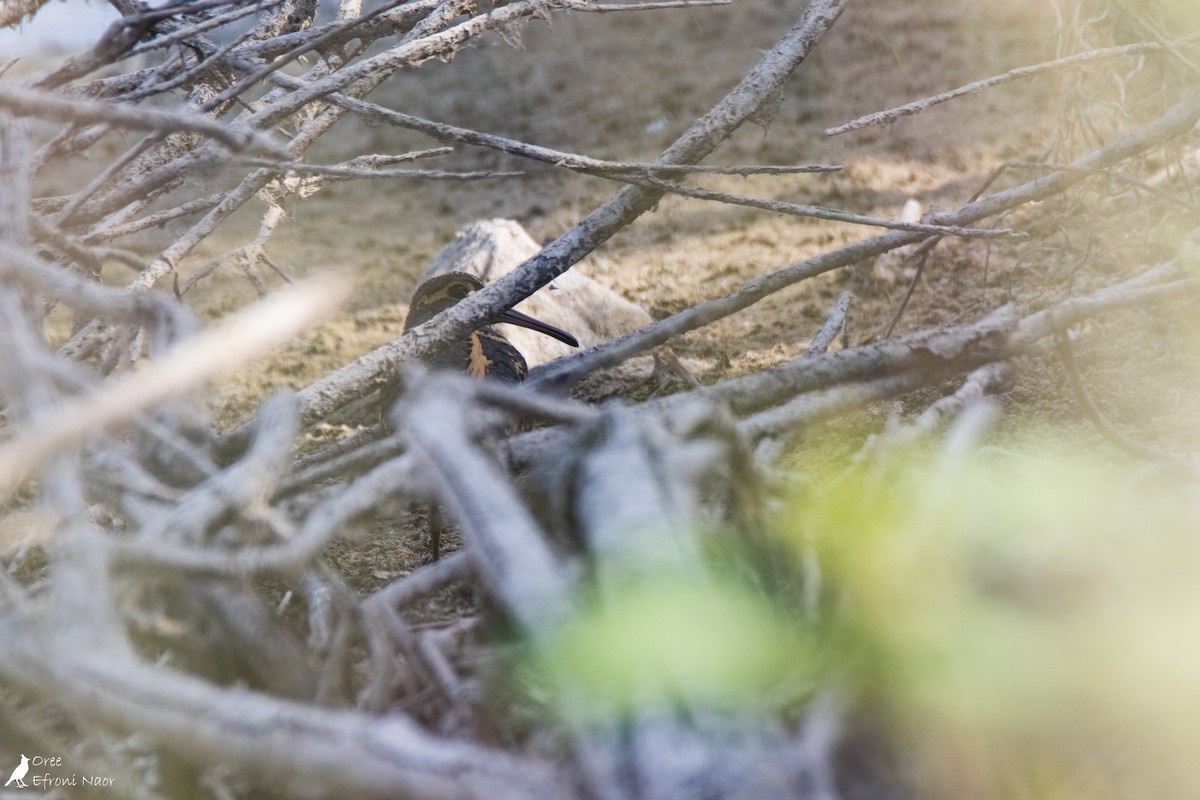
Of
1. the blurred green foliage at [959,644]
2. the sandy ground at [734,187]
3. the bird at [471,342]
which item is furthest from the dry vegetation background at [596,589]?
the bird at [471,342]

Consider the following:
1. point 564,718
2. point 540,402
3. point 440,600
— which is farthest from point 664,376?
point 564,718

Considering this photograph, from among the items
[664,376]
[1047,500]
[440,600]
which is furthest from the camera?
[664,376]

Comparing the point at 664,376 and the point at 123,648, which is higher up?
the point at 123,648

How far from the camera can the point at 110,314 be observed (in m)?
1.26

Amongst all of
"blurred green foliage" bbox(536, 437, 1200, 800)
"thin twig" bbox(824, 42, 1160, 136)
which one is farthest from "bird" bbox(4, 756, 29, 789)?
"thin twig" bbox(824, 42, 1160, 136)

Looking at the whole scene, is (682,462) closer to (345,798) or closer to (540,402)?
(540,402)

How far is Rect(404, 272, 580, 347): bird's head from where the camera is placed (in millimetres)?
3437

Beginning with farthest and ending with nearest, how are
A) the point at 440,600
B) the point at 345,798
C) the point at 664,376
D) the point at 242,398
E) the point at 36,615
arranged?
the point at 242,398 < the point at 664,376 < the point at 440,600 < the point at 36,615 < the point at 345,798

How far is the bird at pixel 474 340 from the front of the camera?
10.7 feet

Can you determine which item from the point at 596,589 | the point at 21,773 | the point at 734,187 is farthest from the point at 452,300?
the point at 596,589

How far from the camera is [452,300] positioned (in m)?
3.47

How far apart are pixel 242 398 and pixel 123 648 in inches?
109

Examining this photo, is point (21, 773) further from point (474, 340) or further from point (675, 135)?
point (675, 135)

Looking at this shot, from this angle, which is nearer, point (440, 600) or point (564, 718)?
point (564, 718)
